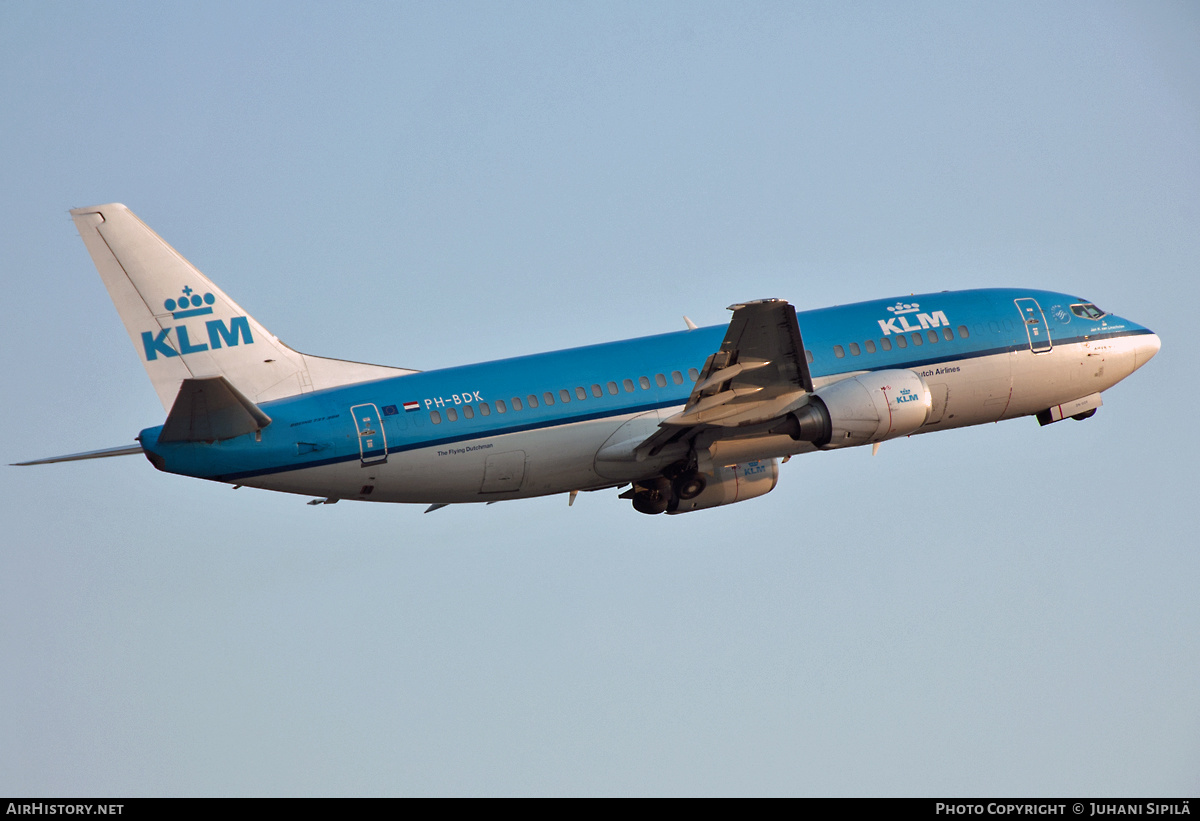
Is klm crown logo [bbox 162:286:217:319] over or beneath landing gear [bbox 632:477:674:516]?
over

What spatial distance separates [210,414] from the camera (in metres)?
33.8

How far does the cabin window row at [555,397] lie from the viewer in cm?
3700

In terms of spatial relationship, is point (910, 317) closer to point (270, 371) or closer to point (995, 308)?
point (995, 308)

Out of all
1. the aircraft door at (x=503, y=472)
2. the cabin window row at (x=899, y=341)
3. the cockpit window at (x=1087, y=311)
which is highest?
the cockpit window at (x=1087, y=311)

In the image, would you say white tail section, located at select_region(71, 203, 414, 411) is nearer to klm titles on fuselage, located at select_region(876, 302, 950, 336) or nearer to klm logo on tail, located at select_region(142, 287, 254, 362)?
klm logo on tail, located at select_region(142, 287, 254, 362)

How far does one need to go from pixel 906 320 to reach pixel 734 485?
6752 mm

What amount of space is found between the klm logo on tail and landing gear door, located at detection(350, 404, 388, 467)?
353 cm

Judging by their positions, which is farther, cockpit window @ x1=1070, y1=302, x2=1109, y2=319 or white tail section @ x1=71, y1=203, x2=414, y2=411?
cockpit window @ x1=1070, y1=302, x2=1109, y2=319

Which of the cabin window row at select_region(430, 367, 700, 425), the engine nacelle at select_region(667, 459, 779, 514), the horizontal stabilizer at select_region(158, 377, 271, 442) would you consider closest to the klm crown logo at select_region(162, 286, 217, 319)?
the horizontal stabilizer at select_region(158, 377, 271, 442)

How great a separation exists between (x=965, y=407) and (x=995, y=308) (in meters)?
3.19

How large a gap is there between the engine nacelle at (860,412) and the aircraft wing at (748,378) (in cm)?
66

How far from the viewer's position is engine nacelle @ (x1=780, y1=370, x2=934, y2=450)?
1475 inches

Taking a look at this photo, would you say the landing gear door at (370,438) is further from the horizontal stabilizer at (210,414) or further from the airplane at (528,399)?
the horizontal stabilizer at (210,414)

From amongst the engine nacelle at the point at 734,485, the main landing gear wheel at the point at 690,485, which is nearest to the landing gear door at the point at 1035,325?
the engine nacelle at the point at 734,485
